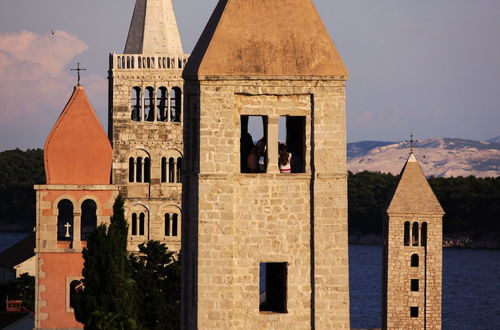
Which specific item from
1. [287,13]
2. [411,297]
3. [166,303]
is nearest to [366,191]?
[411,297]

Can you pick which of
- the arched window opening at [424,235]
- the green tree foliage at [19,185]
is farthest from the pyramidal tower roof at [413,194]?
the green tree foliage at [19,185]

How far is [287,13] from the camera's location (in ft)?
64.8

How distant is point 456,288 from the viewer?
4491 inches

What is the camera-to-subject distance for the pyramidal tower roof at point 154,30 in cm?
5666

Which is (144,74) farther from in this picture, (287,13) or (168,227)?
(287,13)

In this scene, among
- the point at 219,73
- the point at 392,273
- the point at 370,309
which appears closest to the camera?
the point at 219,73

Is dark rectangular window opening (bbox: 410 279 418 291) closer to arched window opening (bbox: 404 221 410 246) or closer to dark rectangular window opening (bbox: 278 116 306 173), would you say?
arched window opening (bbox: 404 221 410 246)

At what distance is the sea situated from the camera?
89.1m

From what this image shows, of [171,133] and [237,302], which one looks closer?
[237,302]

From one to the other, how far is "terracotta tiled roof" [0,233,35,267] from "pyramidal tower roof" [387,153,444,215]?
20336 millimetres

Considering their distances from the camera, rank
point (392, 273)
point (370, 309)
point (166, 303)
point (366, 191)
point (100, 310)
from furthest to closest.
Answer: point (366, 191) < point (370, 309) < point (392, 273) < point (166, 303) < point (100, 310)

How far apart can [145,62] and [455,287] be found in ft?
207

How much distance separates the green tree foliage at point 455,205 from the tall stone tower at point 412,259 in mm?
63517

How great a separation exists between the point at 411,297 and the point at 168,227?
58.1ft
